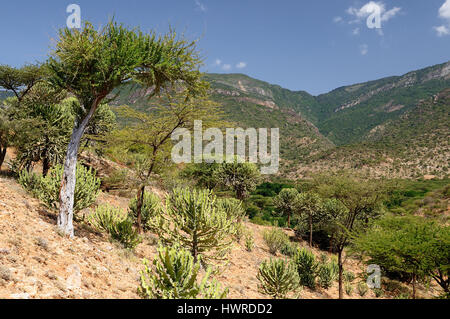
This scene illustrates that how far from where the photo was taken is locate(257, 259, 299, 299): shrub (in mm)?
9438

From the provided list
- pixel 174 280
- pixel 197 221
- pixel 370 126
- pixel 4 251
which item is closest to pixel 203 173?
pixel 197 221

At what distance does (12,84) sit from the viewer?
→ 13172 millimetres

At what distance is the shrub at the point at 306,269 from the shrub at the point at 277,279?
Result: 170 inches

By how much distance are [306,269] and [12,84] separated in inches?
779

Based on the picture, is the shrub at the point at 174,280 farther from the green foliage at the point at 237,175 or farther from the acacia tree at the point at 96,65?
the green foliage at the point at 237,175

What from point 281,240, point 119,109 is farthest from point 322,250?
point 119,109

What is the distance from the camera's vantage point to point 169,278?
418cm

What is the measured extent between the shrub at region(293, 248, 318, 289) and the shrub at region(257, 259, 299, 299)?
4.31m

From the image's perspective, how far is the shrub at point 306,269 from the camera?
13.6 m

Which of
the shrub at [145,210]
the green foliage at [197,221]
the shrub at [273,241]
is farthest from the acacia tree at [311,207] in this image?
the green foliage at [197,221]

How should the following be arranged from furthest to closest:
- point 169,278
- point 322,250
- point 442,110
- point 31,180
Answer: point 442,110, point 322,250, point 31,180, point 169,278

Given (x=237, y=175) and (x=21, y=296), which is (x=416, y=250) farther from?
(x=237, y=175)
